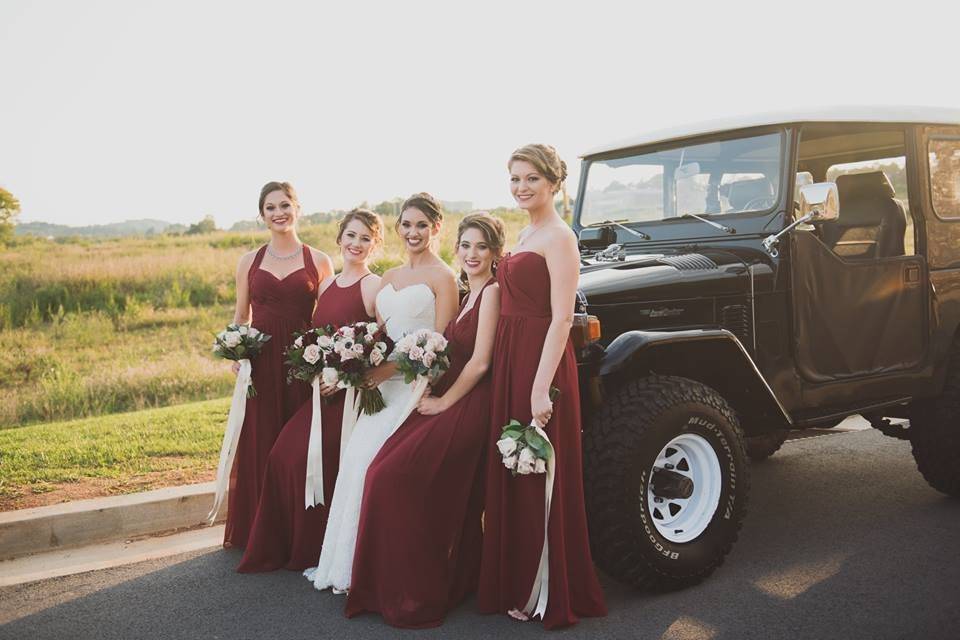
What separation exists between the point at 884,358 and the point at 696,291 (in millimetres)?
1476

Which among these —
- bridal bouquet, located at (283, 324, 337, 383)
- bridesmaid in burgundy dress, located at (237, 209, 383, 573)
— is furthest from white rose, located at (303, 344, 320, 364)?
bridesmaid in burgundy dress, located at (237, 209, 383, 573)

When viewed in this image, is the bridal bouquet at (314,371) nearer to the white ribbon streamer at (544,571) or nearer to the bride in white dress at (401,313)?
the bride in white dress at (401,313)

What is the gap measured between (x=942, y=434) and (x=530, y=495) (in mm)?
3100

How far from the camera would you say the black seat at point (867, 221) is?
5.68 meters

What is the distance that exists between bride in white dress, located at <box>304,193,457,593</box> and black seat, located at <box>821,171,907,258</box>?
270 centimetres

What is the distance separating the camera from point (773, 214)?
486cm

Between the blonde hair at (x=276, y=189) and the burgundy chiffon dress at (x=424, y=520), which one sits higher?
the blonde hair at (x=276, y=189)

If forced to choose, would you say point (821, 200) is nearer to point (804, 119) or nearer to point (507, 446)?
point (804, 119)

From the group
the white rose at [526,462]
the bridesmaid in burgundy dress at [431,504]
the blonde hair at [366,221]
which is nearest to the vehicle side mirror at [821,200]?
the bridesmaid in burgundy dress at [431,504]

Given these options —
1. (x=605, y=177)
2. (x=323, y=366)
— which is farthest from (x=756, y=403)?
(x=323, y=366)

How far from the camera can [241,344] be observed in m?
5.10

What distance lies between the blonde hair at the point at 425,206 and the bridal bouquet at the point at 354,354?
2.12 ft

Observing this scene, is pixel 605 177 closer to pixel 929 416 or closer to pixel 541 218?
pixel 541 218

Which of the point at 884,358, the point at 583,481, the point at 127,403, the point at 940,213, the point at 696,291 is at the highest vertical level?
the point at 940,213
